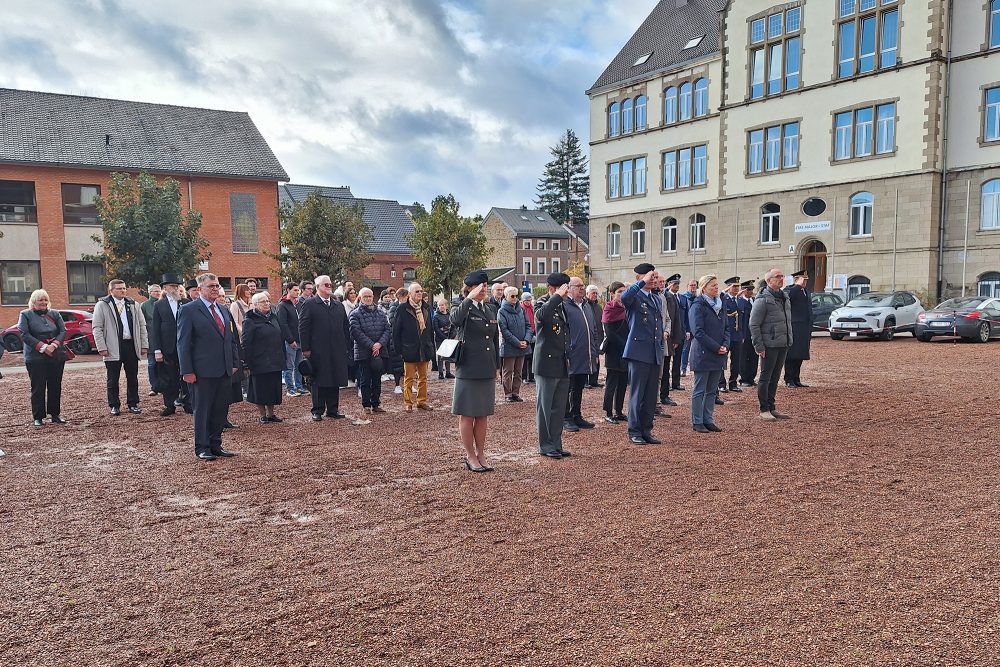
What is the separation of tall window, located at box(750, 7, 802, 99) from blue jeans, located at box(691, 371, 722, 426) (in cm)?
3073

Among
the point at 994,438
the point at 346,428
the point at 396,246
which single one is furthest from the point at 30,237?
the point at 994,438

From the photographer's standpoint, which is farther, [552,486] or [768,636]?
[552,486]

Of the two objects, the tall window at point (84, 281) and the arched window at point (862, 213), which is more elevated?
the arched window at point (862, 213)

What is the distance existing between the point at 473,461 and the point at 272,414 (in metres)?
4.14

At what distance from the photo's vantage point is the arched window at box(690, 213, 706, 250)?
129 ft

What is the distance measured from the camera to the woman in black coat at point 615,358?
31.8ft

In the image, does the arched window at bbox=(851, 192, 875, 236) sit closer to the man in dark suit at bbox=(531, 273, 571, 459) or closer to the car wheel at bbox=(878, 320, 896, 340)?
the car wheel at bbox=(878, 320, 896, 340)

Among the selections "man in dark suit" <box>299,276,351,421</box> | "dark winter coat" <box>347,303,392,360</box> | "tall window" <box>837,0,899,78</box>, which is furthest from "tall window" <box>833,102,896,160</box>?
"man in dark suit" <box>299,276,351,421</box>

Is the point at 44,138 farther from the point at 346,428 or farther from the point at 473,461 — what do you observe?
the point at 473,461

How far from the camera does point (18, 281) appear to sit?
3384 cm

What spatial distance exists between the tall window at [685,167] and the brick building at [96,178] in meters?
21.9

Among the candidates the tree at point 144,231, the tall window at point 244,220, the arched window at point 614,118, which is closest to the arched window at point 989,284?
the arched window at point 614,118

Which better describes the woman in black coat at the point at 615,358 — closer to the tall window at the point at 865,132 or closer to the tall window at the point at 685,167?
the tall window at the point at 865,132

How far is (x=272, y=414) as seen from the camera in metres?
9.91
